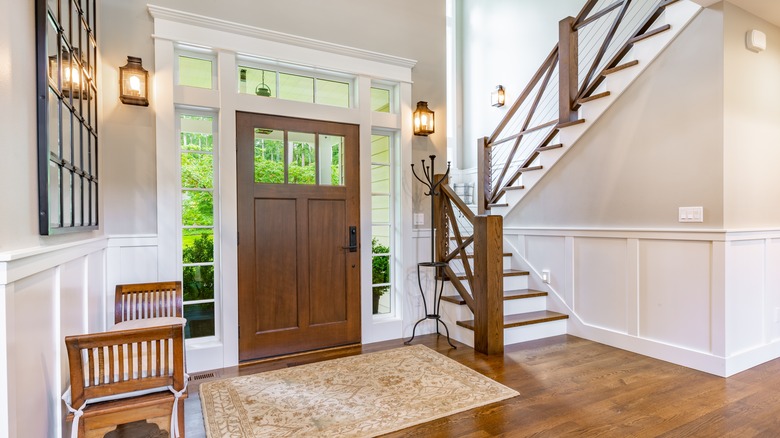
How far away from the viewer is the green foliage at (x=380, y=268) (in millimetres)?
4090

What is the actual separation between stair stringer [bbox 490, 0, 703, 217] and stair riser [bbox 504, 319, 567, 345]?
1.50 m

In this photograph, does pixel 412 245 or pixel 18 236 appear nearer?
pixel 18 236

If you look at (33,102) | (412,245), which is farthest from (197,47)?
(412,245)

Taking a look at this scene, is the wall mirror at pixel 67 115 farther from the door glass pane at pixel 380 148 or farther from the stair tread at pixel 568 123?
the stair tread at pixel 568 123

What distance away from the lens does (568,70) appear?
3.96 meters

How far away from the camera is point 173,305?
2.75m

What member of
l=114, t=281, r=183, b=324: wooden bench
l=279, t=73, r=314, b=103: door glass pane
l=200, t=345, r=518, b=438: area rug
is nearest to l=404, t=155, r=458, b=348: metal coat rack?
l=200, t=345, r=518, b=438: area rug

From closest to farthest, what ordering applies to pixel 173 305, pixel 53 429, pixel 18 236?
pixel 18 236
pixel 53 429
pixel 173 305

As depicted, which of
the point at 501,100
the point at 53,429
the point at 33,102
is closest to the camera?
the point at 33,102

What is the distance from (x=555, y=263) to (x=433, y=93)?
2.26 meters

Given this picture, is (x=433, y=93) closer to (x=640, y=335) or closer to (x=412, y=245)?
(x=412, y=245)

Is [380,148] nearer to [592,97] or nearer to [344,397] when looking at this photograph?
[592,97]

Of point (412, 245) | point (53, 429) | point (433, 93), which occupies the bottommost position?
point (53, 429)

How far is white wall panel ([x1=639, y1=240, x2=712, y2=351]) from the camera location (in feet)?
9.92
